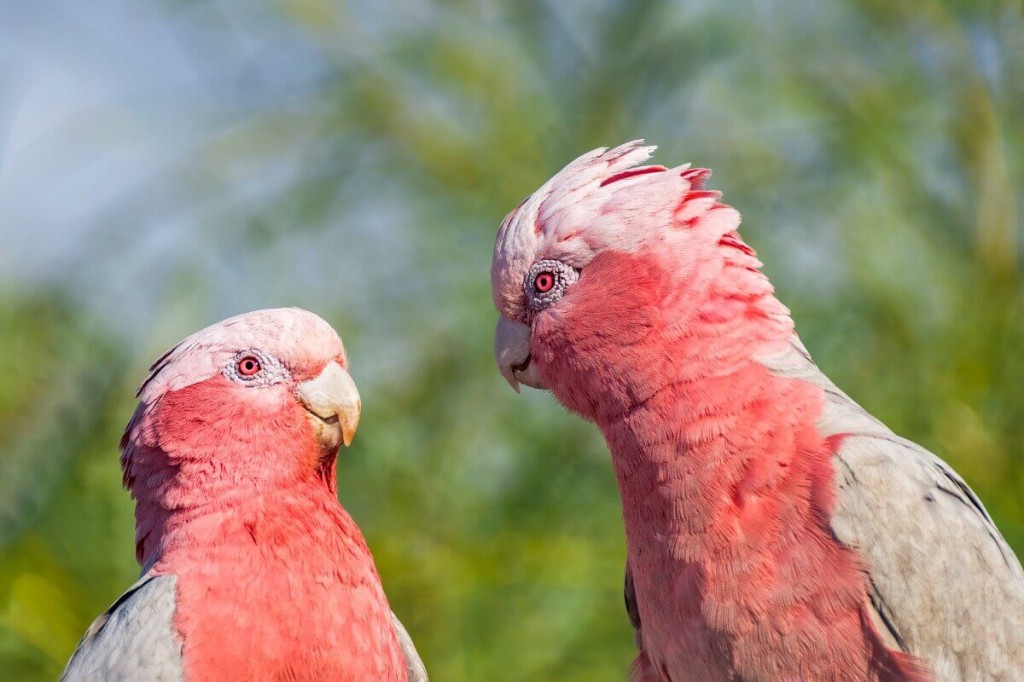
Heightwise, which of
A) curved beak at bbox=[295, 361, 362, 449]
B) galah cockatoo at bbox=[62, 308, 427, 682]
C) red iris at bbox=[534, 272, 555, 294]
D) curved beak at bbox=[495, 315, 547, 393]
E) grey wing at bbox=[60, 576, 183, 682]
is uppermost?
red iris at bbox=[534, 272, 555, 294]

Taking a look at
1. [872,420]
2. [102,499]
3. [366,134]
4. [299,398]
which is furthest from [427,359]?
[872,420]

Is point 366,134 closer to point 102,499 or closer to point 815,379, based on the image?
point 102,499

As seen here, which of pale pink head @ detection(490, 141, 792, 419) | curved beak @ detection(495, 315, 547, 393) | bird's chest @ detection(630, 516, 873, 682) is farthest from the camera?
curved beak @ detection(495, 315, 547, 393)

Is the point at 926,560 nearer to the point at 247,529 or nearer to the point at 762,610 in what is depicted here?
the point at 762,610

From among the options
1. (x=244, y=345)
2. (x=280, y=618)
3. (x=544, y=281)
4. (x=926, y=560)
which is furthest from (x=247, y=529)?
(x=926, y=560)

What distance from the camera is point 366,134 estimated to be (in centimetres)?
837

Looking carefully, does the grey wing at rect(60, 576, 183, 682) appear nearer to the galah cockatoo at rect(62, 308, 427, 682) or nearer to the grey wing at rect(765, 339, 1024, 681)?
the galah cockatoo at rect(62, 308, 427, 682)

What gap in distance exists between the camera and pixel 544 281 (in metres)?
3.70

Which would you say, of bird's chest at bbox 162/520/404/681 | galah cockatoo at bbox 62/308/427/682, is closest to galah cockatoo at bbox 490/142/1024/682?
galah cockatoo at bbox 62/308/427/682

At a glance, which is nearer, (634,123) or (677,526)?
(677,526)

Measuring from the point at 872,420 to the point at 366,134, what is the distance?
5586 millimetres

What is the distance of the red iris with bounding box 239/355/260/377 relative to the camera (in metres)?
3.70

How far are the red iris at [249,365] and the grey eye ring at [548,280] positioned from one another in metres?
0.91

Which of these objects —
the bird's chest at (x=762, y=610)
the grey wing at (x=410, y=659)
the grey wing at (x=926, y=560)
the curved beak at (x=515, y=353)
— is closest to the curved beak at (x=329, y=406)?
the curved beak at (x=515, y=353)
